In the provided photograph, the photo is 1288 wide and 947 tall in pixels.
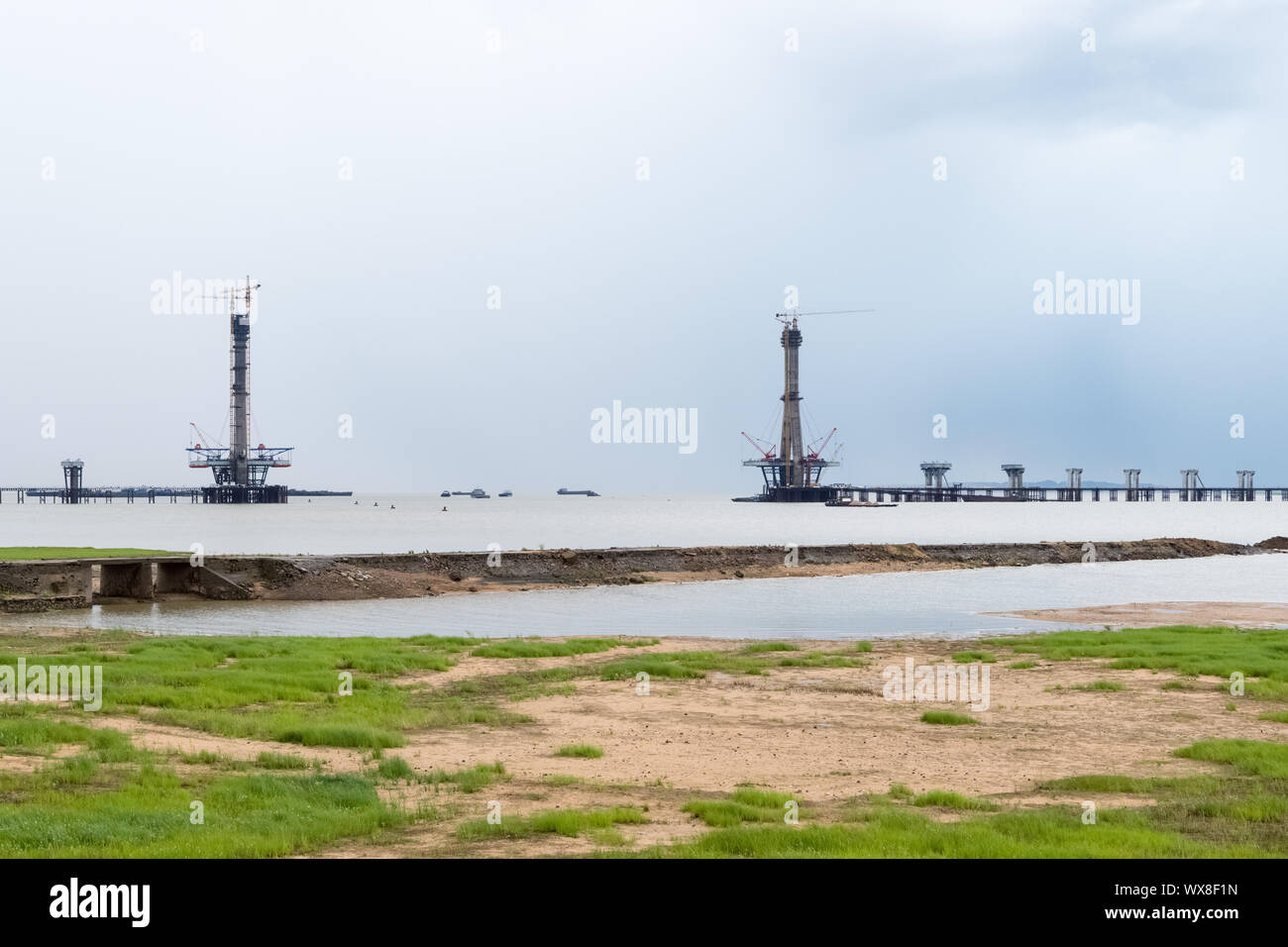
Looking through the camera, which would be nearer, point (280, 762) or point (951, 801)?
point (951, 801)

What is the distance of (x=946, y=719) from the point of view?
21.1 m

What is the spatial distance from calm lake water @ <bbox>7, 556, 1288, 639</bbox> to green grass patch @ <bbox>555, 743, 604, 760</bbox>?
22951mm

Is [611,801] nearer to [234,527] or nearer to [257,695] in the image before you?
[257,695]

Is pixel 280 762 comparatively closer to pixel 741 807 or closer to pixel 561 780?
pixel 561 780

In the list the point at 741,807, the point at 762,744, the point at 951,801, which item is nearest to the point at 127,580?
the point at 762,744

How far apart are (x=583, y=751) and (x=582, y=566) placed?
5271 centimetres

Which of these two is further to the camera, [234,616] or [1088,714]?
[234,616]

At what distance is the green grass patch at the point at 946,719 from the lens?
20.9 metres

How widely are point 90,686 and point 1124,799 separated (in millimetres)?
18686

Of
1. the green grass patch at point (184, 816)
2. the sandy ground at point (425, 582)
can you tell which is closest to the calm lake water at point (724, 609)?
the sandy ground at point (425, 582)
